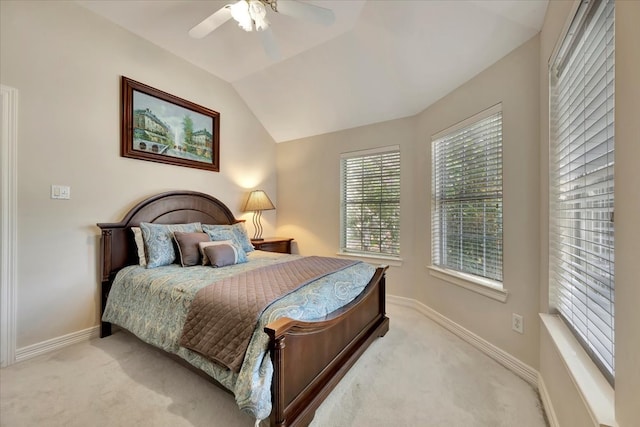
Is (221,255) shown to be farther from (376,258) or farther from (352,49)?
(352,49)

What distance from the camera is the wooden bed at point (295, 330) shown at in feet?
4.12

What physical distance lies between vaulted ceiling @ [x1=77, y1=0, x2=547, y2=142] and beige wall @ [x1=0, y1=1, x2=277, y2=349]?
315 millimetres

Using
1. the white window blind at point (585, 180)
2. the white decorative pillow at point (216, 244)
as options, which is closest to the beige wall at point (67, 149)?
the white decorative pillow at point (216, 244)

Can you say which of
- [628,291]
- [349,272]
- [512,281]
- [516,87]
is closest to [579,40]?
[516,87]

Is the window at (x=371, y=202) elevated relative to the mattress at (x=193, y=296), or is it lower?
elevated

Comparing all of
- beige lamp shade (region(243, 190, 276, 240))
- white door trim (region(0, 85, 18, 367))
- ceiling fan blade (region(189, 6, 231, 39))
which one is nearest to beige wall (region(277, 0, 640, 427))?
beige lamp shade (region(243, 190, 276, 240))

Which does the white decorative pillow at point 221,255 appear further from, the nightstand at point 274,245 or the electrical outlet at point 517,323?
the electrical outlet at point 517,323

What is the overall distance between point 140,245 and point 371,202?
267 cm

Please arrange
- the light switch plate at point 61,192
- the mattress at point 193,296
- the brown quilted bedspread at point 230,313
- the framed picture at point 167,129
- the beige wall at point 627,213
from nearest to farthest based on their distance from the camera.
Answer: the beige wall at point 627,213 < the mattress at point 193,296 < the brown quilted bedspread at point 230,313 < the light switch plate at point 61,192 < the framed picture at point 167,129

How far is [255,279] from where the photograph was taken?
1.82m

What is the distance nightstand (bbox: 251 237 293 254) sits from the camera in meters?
3.54

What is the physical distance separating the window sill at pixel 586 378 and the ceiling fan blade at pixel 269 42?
2.68 metres

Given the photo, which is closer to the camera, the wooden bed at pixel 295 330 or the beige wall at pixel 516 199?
the beige wall at pixel 516 199

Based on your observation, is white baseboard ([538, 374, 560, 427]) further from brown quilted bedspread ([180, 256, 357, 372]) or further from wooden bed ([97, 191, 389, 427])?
brown quilted bedspread ([180, 256, 357, 372])
